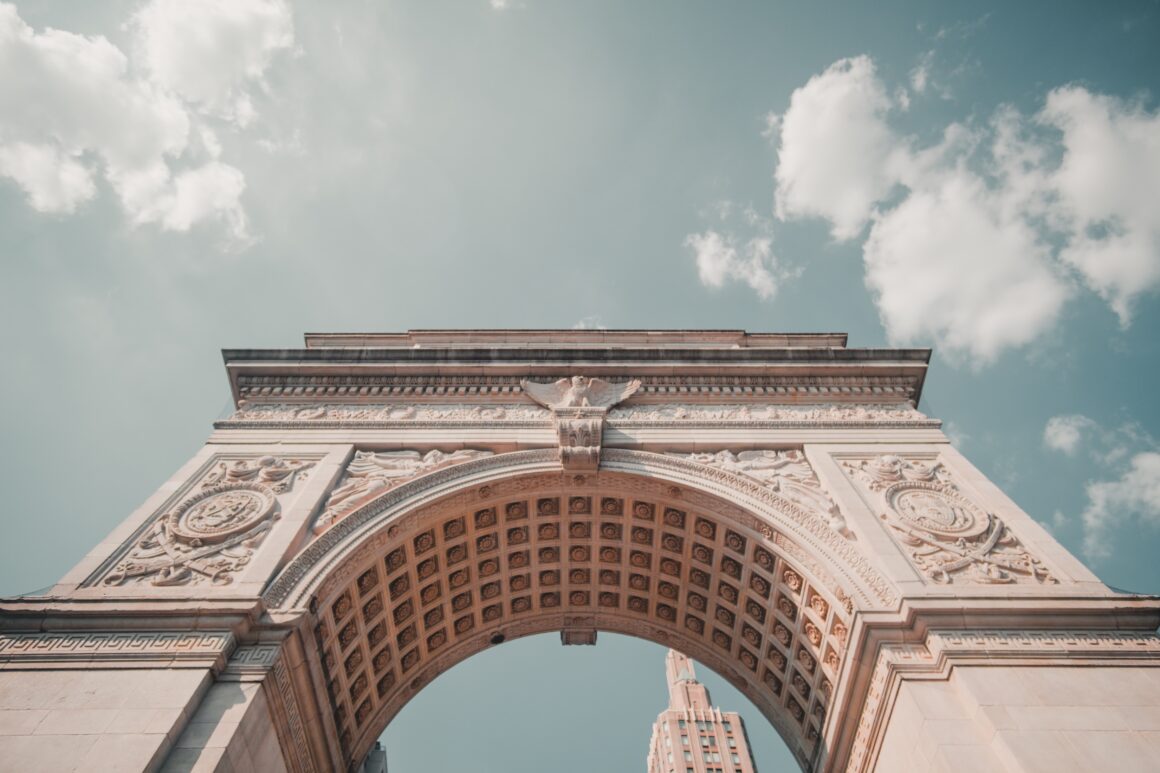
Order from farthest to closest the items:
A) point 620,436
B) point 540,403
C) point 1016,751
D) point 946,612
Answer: point 540,403 < point 620,436 < point 946,612 < point 1016,751

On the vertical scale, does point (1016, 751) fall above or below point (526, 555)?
below

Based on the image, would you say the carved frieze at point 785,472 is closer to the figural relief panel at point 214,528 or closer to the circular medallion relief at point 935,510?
the circular medallion relief at point 935,510

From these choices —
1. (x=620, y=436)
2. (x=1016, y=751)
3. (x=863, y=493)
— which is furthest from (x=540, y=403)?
(x=1016, y=751)

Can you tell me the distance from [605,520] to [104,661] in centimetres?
936

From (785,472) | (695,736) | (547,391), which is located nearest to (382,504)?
(547,391)

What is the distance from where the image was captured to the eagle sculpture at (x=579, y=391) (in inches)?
639

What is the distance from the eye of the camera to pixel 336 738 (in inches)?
473

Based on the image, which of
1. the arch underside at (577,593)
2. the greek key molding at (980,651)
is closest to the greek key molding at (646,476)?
the arch underside at (577,593)

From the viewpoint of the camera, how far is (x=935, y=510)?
13.1 m

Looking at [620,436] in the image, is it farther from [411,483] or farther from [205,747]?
[205,747]

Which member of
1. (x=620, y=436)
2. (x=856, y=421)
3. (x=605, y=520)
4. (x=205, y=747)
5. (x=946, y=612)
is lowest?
(x=205, y=747)

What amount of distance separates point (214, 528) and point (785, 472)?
36.7 ft

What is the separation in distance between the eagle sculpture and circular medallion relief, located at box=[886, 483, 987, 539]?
6.30 meters

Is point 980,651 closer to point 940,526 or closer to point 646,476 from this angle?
point 940,526
